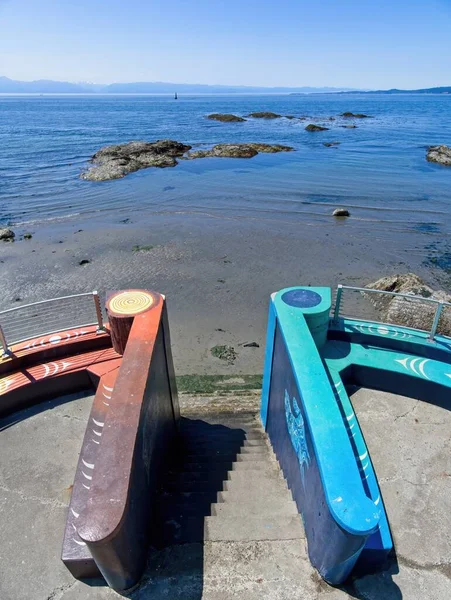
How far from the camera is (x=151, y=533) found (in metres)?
4.48

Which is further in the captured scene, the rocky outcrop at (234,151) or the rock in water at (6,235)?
the rocky outcrop at (234,151)

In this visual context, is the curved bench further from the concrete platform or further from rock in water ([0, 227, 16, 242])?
rock in water ([0, 227, 16, 242])

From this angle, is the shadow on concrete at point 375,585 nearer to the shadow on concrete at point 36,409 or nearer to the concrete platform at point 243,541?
the concrete platform at point 243,541

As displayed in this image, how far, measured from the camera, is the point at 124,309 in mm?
6289

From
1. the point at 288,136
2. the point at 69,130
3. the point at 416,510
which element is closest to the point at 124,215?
the point at 416,510

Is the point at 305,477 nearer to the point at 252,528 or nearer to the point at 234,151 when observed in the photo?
the point at 252,528

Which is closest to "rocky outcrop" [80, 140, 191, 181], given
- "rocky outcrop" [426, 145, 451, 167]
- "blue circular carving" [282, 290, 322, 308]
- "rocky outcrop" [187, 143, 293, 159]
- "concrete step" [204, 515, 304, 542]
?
"rocky outcrop" [187, 143, 293, 159]

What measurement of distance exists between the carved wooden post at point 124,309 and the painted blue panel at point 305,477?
7.48 feet

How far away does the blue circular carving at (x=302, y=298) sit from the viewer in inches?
254

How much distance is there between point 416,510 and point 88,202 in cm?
2419

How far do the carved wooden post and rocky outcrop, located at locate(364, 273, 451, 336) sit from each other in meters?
7.03

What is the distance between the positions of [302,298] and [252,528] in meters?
3.60

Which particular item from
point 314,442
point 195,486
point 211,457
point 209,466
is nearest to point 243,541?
point 195,486

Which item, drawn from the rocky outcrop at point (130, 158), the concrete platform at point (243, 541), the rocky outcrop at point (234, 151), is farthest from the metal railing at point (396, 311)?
the rocky outcrop at point (234, 151)
